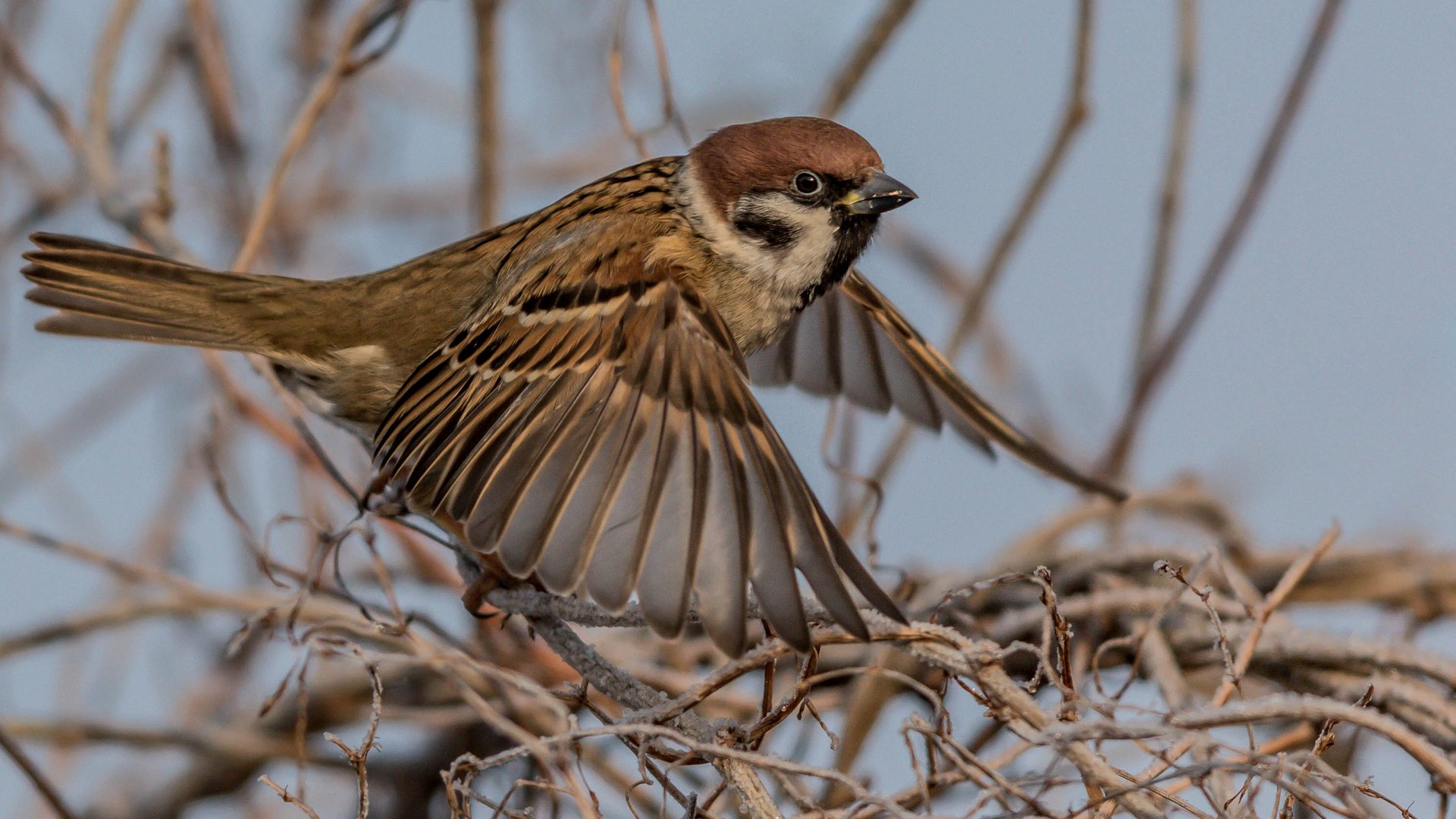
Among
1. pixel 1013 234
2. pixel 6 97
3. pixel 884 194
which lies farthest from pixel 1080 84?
pixel 6 97

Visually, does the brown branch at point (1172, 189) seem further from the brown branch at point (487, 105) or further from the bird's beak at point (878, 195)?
the brown branch at point (487, 105)

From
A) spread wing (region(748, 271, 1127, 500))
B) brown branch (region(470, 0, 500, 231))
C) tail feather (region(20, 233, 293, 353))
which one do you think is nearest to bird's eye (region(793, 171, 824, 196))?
spread wing (region(748, 271, 1127, 500))

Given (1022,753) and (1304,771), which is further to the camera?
(1022,753)

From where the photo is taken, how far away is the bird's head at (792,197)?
2.39 m

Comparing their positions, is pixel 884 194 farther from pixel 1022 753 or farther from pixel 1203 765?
pixel 1203 765

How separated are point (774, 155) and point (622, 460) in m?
0.78

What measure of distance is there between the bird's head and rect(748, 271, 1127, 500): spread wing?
19 cm

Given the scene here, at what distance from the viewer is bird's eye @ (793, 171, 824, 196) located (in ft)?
7.97

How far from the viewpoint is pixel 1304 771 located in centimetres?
109

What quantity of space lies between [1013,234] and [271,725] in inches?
64.9

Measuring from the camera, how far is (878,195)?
93.4 inches

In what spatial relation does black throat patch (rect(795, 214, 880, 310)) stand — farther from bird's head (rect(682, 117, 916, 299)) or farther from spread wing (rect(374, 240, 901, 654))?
spread wing (rect(374, 240, 901, 654))

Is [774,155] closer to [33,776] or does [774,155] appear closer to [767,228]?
[767,228]

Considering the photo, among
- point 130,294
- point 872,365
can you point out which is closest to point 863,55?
point 872,365
